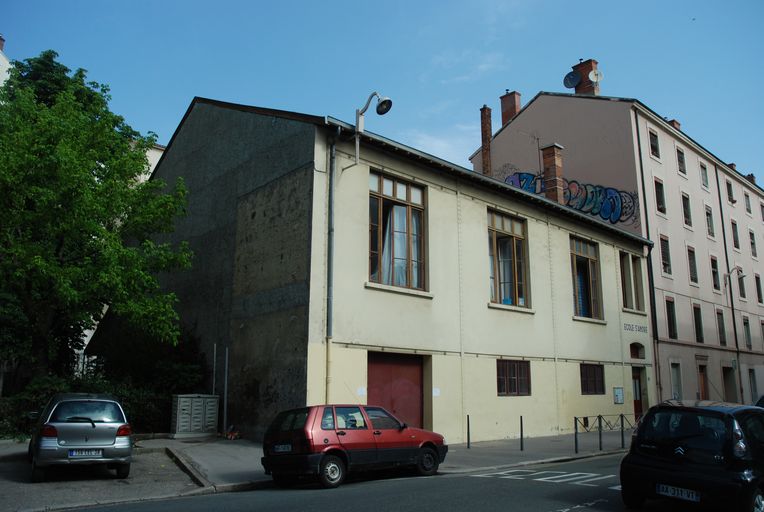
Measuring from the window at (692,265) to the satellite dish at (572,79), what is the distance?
10.9 m

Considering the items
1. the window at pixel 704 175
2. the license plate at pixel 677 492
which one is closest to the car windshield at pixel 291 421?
the license plate at pixel 677 492

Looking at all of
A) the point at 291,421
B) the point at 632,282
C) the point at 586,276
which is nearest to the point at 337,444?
the point at 291,421

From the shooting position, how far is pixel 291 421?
10953 millimetres

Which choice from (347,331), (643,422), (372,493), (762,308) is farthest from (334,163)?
(762,308)

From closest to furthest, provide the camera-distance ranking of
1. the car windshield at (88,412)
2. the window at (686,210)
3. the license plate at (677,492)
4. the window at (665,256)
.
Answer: the license plate at (677,492), the car windshield at (88,412), the window at (665,256), the window at (686,210)

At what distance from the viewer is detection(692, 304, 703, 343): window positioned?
106ft

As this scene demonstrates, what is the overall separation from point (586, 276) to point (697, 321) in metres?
11.2

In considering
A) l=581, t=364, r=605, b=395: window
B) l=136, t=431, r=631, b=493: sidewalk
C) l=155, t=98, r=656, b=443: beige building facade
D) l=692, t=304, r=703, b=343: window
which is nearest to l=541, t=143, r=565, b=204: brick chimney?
l=155, t=98, r=656, b=443: beige building facade

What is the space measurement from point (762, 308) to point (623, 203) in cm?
1701

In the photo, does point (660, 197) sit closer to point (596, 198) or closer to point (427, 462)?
point (596, 198)

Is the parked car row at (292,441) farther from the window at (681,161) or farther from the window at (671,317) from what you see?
the window at (681,161)

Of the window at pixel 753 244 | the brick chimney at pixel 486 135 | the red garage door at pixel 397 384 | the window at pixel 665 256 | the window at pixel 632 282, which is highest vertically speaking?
the brick chimney at pixel 486 135

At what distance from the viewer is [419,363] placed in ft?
58.2

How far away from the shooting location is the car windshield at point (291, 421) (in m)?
10.7
